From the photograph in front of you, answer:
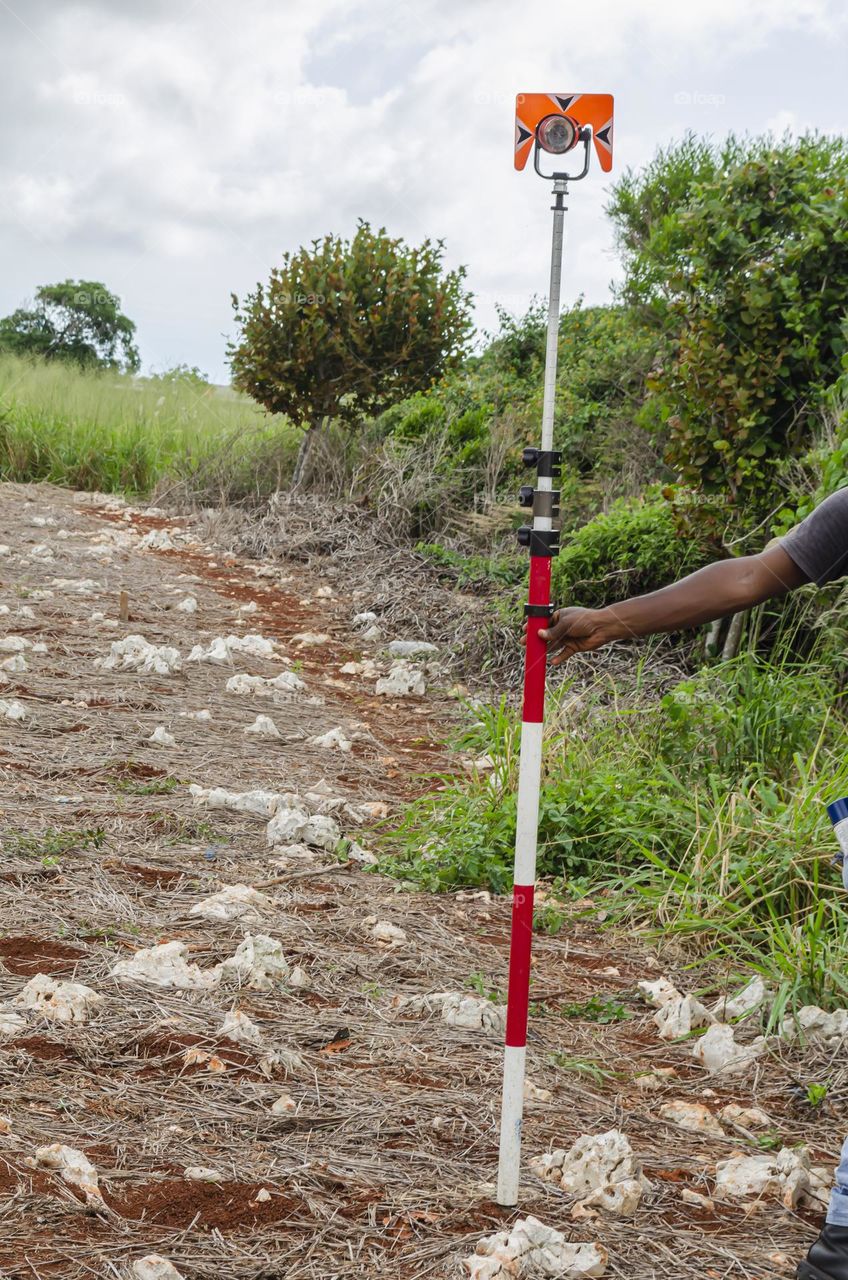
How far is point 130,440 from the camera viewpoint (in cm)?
1387

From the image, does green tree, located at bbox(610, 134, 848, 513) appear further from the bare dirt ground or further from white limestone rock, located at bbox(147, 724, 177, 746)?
white limestone rock, located at bbox(147, 724, 177, 746)

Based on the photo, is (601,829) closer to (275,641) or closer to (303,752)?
(303,752)

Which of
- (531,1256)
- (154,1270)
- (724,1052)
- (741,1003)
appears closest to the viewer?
(154,1270)

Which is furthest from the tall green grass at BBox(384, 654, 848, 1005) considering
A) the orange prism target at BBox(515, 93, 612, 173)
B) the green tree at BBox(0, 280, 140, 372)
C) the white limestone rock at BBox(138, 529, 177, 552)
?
the green tree at BBox(0, 280, 140, 372)

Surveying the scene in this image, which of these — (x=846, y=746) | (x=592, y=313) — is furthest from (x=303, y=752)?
(x=592, y=313)

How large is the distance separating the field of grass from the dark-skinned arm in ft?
31.4

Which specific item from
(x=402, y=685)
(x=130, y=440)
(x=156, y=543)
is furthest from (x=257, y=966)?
(x=130, y=440)

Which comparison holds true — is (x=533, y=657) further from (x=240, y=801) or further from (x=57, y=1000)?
(x=240, y=801)

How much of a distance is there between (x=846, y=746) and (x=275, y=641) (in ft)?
13.5

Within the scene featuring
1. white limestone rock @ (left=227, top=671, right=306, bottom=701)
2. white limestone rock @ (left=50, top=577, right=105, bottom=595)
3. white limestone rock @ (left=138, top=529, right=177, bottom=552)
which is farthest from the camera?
white limestone rock @ (left=138, top=529, right=177, bottom=552)

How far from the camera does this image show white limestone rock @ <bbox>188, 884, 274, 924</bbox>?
3309 millimetres

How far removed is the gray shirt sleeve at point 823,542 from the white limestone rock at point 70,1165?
1.71 meters

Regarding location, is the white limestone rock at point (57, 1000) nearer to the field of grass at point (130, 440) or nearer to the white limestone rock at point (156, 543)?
the white limestone rock at point (156, 543)

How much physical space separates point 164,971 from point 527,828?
1.19 m
